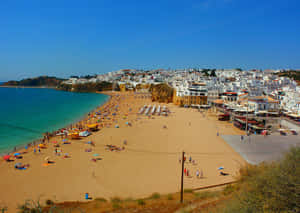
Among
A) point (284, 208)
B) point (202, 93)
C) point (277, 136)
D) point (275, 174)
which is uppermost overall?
point (202, 93)

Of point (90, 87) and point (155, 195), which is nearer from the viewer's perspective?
point (155, 195)

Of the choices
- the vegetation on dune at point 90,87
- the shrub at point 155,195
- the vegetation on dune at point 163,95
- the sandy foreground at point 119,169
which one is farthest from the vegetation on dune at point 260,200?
the vegetation on dune at point 90,87

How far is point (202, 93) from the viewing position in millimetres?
39844

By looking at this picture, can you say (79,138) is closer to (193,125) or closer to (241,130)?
(193,125)

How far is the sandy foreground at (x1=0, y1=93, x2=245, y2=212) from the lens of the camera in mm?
9789

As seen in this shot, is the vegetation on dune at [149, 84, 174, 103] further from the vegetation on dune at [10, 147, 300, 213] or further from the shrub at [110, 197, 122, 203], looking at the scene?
the vegetation on dune at [10, 147, 300, 213]

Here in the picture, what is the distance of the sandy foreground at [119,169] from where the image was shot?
9789 millimetres

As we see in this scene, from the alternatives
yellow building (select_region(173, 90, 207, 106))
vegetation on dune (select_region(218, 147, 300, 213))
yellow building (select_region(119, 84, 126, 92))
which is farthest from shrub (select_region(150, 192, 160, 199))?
yellow building (select_region(119, 84, 126, 92))

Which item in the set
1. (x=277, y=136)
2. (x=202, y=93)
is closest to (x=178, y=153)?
(x=277, y=136)

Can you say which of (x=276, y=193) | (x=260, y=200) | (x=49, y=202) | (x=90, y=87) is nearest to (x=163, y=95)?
(x=49, y=202)

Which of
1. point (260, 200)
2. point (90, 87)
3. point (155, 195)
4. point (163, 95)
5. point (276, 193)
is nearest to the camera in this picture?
point (276, 193)

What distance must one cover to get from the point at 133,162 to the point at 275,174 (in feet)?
30.7

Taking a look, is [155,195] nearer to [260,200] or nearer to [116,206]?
[116,206]

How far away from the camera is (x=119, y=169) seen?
12055 mm
